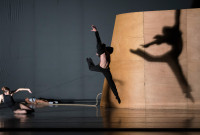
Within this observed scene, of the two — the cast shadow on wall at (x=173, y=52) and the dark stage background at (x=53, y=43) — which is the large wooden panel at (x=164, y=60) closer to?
the cast shadow on wall at (x=173, y=52)

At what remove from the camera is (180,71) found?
8664 millimetres

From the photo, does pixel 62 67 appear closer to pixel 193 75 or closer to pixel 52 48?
pixel 52 48

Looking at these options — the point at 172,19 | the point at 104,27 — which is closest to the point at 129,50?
the point at 172,19

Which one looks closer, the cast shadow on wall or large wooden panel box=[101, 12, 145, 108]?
the cast shadow on wall

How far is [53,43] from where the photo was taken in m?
13.1

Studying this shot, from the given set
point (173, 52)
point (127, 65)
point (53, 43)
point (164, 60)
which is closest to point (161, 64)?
point (164, 60)

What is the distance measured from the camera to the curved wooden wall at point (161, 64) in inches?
340

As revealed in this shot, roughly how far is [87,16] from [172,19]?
5.07 meters

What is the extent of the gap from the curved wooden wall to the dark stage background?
3768 millimetres

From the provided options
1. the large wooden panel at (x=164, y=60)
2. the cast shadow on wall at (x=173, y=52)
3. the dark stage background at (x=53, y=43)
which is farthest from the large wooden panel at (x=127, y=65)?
the dark stage background at (x=53, y=43)

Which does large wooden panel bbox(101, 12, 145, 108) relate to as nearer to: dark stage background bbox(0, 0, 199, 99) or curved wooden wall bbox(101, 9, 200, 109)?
curved wooden wall bbox(101, 9, 200, 109)

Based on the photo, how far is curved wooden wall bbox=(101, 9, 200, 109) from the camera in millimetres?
8625

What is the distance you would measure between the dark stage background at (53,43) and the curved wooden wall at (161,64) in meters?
3.77

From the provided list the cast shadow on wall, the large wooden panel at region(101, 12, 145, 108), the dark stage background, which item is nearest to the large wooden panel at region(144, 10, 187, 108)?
the cast shadow on wall
